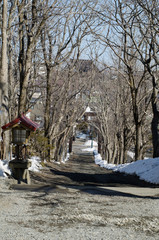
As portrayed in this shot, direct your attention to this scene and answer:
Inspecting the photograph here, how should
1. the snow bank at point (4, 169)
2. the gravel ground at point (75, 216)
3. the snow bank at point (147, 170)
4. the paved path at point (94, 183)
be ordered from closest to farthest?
the gravel ground at point (75, 216)
the paved path at point (94, 183)
the snow bank at point (4, 169)
the snow bank at point (147, 170)

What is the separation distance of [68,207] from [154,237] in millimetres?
2216

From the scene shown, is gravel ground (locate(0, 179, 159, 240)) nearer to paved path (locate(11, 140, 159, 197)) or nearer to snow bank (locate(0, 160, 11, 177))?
paved path (locate(11, 140, 159, 197))

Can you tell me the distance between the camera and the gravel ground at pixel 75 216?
4.32 metres

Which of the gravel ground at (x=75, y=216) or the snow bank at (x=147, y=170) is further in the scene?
the snow bank at (x=147, y=170)

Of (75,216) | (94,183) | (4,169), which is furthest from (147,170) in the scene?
(75,216)

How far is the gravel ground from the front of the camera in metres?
4.32

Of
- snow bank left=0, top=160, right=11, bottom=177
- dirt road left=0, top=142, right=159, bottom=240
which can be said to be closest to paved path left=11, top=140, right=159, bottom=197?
dirt road left=0, top=142, right=159, bottom=240

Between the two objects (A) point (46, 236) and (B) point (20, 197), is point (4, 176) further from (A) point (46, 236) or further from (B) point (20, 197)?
(A) point (46, 236)

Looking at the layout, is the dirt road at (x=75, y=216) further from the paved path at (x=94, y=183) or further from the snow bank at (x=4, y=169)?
the snow bank at (x=4, y=169)

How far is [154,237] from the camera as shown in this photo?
13.9 feet

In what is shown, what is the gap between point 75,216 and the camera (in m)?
5.29

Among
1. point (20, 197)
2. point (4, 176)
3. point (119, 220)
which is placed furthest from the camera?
point (4, 176)

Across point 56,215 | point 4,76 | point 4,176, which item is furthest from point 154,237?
point 4,76

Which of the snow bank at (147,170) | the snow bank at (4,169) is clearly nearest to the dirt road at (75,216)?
the snow bank at (4,169)
